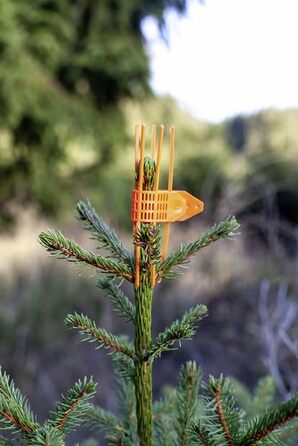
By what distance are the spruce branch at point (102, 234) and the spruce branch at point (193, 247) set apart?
38 millimetres

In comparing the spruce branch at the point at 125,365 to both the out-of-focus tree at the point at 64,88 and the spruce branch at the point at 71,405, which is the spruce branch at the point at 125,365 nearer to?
the spruce branch at the point at 71,405

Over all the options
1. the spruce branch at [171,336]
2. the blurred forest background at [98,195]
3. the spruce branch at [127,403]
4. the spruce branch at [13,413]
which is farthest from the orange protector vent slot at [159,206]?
the blurred forest background at [98,195]

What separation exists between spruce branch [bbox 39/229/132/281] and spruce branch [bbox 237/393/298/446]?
187 millimetres

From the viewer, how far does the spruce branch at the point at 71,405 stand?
493mm

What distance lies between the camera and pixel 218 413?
1.64 ft

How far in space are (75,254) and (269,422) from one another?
24 cm

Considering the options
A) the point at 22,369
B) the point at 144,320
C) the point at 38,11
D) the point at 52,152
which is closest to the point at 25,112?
the point at 52,152

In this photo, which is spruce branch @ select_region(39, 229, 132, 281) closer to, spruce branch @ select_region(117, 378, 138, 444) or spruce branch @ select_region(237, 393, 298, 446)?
spruce branch @ select_region(237, 393, 298, 446)

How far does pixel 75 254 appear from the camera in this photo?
52 cm

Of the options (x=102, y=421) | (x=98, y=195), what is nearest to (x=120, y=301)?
(x=102, y=421)

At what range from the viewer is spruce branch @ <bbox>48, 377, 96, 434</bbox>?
49 cm

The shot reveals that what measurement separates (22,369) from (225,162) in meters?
4.40

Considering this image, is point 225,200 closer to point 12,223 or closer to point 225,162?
point 12,223

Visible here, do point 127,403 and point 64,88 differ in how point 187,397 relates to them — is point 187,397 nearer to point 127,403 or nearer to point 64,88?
point 127,403
